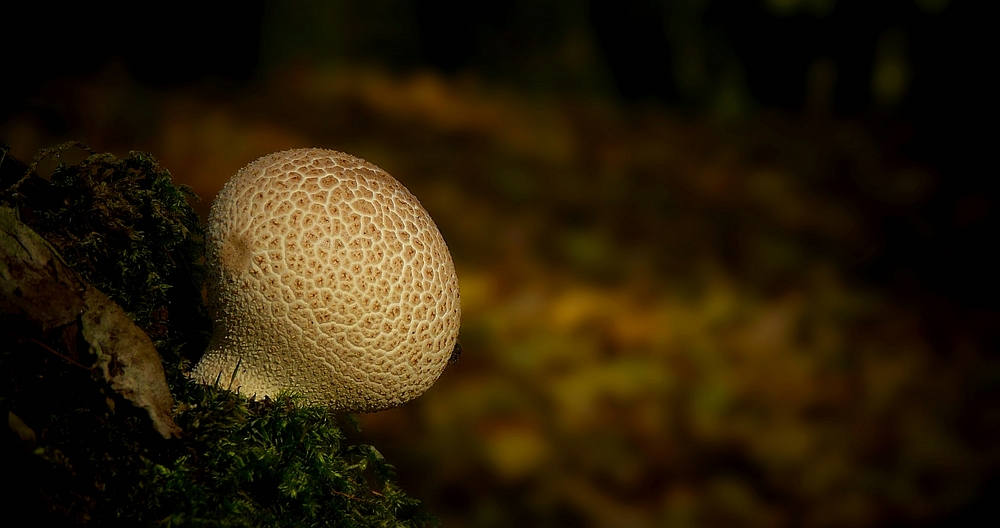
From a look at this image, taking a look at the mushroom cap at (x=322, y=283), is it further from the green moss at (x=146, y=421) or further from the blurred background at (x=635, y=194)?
the blurred background at (x=635, y=194)

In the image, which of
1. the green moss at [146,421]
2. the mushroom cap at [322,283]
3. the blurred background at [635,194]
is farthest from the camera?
the blurred background at [635,194]

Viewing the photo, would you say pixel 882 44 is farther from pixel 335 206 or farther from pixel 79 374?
pixel 79 374

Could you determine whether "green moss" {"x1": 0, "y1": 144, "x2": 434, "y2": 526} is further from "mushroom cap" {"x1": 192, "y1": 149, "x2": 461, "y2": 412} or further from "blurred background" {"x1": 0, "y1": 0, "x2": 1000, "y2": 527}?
"blurred background" {"x1": 0, "y1": 0, "x2": 1000, "y2": 527}

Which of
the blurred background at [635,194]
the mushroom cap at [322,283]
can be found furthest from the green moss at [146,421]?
the blurred background at [635,194]

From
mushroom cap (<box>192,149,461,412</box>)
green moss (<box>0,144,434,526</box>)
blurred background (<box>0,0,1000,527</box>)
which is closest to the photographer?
green moss (<box>0,144,434,526</box>)

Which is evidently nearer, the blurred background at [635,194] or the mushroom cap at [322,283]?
the mushroom cap at [322,283]

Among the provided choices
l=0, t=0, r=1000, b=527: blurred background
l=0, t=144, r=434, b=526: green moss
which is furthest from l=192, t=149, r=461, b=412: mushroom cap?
l=0, t=0, r=1000, b=527: blurred background

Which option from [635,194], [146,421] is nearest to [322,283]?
[146,421]
